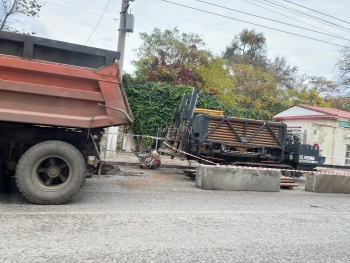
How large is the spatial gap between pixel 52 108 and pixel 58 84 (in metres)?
0.40

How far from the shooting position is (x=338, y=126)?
20203 millimetres

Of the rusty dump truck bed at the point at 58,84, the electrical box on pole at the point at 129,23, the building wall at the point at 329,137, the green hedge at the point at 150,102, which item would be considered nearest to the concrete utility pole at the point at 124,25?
the electrical box on pole at the point at 129,23

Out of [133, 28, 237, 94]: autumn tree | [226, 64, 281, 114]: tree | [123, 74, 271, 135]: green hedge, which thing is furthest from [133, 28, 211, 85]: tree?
[123, 74, 271, 135]: green hedge

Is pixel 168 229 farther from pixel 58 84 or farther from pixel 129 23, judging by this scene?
pixel 129 23

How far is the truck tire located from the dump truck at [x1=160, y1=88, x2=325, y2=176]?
16.9ft

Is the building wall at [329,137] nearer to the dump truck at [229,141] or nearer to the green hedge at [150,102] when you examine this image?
the green hedge at [150,102]

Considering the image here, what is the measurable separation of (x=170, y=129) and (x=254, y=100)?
838 inches

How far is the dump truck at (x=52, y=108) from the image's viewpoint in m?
5.55

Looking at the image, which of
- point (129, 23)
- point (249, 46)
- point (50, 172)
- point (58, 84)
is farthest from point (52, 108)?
point (249, 46)

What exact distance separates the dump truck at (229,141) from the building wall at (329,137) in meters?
8.09

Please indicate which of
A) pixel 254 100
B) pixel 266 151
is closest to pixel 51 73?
pixel 266 151

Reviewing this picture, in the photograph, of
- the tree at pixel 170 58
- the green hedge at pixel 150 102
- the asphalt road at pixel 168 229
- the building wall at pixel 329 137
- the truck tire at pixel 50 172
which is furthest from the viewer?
the tree at pixel 170 58

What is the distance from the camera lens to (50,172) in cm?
588

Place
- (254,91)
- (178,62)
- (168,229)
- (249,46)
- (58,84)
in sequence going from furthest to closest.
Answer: (249,46), (254,91), (178,62), (58,84), (168,229)
